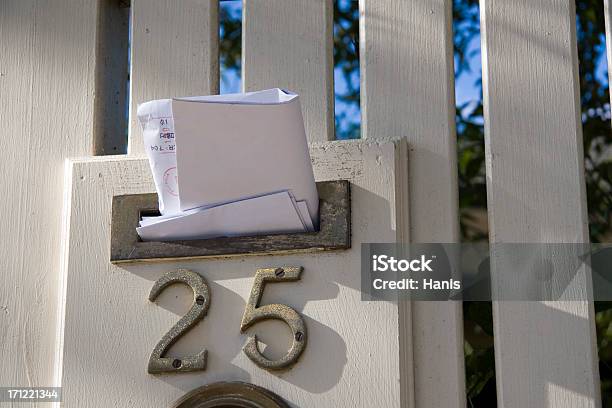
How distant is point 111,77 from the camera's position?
1628 millimetres

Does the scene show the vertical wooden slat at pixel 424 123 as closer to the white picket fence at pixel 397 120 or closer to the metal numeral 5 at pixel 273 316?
the white picket fence at pixel 397 120

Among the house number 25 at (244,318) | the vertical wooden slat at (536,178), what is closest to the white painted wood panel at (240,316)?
the house number 25 at (244,318)

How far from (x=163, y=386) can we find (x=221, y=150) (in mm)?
320

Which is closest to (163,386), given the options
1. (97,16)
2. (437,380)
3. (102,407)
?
(102,407)

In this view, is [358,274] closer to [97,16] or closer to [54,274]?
[54,274]

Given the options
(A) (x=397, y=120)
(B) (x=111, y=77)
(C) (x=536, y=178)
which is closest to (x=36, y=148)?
(B) (x=111, y=77)

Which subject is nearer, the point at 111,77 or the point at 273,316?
the point at 273,316

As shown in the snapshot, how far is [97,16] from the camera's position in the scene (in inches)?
63.2

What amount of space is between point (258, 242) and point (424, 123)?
0.92 ft

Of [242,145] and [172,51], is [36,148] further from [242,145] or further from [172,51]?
[242,145]

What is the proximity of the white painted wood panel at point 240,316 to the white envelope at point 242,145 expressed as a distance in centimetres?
9

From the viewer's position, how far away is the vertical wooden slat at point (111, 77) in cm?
158

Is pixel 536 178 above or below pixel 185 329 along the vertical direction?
above

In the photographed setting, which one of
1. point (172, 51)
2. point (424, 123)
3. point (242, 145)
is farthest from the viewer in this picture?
point (172, 51)
